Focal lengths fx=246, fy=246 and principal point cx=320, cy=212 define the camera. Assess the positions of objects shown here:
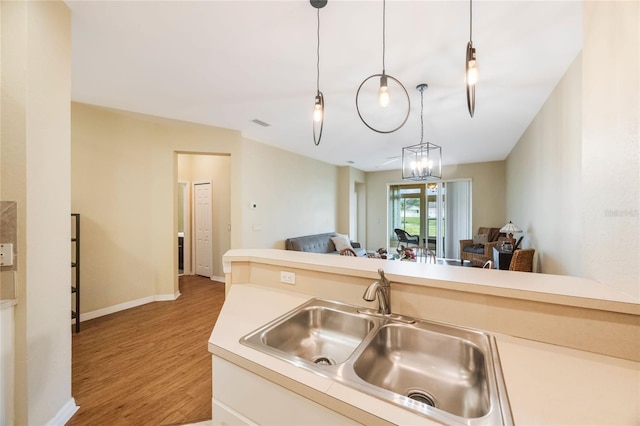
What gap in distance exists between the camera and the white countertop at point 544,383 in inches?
24.8

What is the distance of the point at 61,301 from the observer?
1.60 metres

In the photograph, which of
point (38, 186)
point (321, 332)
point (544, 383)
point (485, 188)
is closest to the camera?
point (544, 383)

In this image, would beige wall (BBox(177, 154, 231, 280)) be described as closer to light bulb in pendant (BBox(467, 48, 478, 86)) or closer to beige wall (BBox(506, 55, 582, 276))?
light bulb in pendant (BBox(467, 48, 478, 86))

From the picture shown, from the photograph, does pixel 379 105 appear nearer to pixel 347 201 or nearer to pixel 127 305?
pixel 127 305

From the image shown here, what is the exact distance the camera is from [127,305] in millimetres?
3457

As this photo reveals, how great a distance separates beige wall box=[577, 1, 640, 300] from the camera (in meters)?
0.86

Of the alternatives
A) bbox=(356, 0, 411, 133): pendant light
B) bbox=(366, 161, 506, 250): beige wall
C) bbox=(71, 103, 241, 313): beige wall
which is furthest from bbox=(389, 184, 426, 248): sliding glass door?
bbox=(71, 103, 241, 313): beige wall

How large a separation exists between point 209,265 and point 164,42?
13.5 feet

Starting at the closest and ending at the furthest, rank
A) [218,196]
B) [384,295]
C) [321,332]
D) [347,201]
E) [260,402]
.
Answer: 1. [260,402]
2. [384,295]
3. [321,332]
4. [218,196]
5. [347,201]

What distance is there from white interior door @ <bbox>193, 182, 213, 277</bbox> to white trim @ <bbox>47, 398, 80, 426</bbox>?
11.2ft

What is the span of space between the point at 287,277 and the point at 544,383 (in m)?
1.22

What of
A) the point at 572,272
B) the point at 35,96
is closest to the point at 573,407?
the point at 572,272

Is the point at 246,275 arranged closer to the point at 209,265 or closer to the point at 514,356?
the point at 514,356

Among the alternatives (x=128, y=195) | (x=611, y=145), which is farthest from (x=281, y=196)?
(x=611, y=145)
